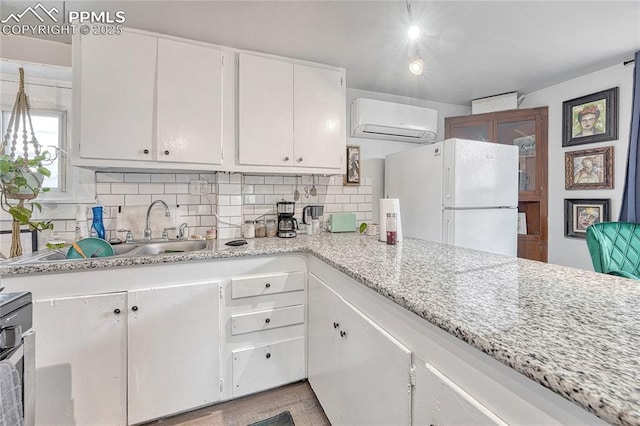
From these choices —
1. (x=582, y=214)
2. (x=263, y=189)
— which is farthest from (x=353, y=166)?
(x=582, y=214)

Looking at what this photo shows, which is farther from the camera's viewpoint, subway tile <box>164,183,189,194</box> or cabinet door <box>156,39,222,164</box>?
subway tile <box>164,183,189,194</box>

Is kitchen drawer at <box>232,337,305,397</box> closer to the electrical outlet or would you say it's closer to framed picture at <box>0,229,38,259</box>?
the electrical outlet

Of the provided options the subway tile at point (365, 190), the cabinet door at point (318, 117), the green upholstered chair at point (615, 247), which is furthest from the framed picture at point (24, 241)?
the green upholstered chair at point (615, 247)

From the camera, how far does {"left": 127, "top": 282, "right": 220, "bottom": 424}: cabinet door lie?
1470 mm

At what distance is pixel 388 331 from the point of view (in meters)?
0.97

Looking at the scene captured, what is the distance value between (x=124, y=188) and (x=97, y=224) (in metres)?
0.30

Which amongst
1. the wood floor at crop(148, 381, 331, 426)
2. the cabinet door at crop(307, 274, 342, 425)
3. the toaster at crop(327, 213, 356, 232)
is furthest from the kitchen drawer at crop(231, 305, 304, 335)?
the toaster at crop(327, 213, 356, 232)

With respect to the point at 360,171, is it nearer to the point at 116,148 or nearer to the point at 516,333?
the point at 116,148

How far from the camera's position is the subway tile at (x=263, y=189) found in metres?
2.38

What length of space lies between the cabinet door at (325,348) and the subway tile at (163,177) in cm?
132

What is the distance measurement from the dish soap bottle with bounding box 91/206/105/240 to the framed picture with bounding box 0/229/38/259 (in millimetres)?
317

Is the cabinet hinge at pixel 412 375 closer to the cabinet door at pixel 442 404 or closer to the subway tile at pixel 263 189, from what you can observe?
the cabinet door at pixel 442 404
